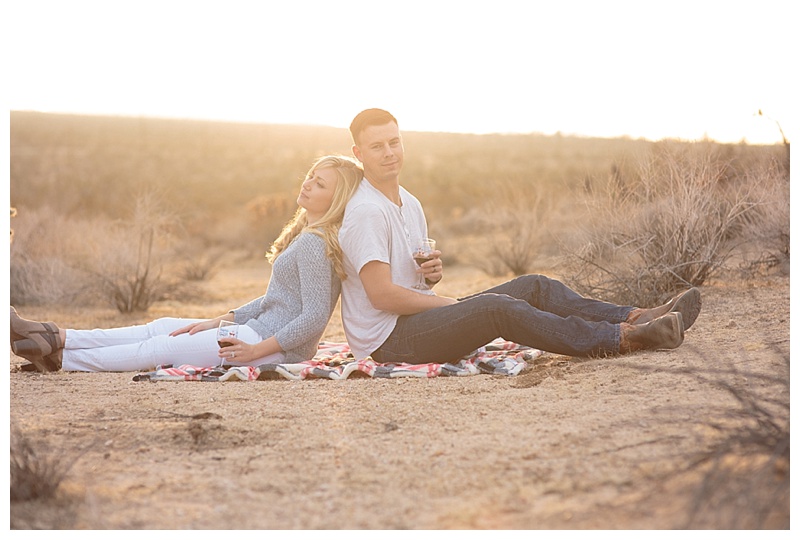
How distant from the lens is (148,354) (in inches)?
201

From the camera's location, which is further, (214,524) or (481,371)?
(481,371)

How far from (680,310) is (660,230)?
2048 mm

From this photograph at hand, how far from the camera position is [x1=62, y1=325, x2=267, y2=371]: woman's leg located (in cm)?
504

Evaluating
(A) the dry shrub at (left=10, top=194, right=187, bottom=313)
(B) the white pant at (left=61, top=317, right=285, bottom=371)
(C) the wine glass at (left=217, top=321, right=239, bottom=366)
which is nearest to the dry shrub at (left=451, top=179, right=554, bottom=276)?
(A) the dry shrub at (left=10, top=194, right=187, bottom=313)

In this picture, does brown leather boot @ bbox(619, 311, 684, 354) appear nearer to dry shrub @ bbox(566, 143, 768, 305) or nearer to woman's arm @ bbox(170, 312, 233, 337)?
dry shrub @ bbox(566, 143, 768, 305)

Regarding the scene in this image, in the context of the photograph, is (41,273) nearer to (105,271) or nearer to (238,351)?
(105,271)

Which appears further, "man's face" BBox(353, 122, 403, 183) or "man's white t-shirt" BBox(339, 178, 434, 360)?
"man's face" BBox(353, 122, 403, 183)

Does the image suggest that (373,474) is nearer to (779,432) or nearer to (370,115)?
(779,432)

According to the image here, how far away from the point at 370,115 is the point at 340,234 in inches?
27.3

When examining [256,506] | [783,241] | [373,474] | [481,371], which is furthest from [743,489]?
[783,241]

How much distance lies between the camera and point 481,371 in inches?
192

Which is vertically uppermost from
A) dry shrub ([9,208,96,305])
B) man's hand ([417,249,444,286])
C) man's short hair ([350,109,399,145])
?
man's short hair ([350,109,399,145])

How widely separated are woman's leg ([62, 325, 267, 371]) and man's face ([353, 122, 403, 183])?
1.36 metres

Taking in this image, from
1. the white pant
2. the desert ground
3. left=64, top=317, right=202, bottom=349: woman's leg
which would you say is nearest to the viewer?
the desert ground
